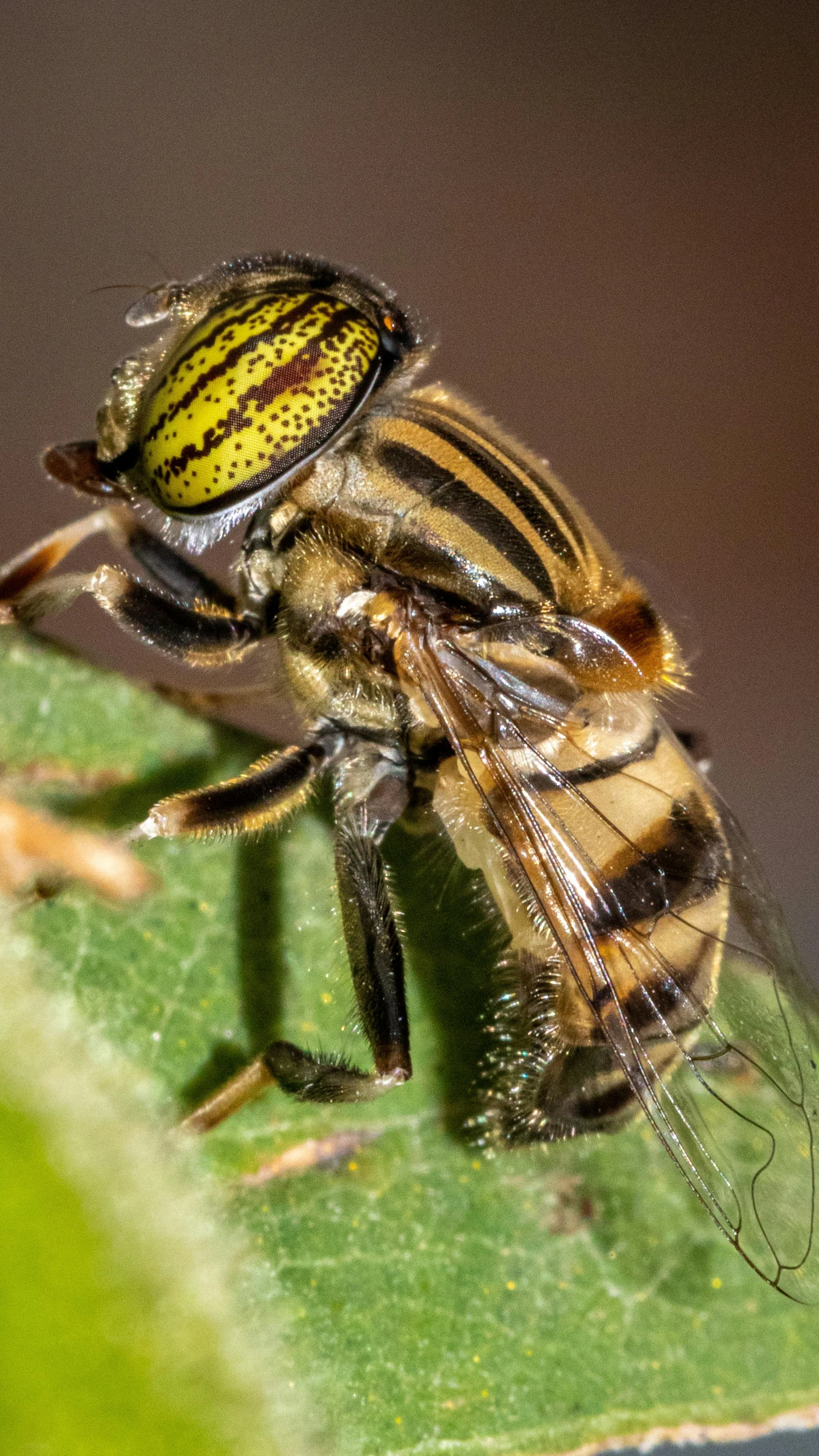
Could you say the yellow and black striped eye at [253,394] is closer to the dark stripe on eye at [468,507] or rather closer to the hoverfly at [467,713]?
the hoverfly at [467,713]

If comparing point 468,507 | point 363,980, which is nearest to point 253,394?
point 468,507

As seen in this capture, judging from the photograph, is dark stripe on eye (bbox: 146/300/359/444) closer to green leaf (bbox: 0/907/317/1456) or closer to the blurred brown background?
green leaf (bbox: 0/907/317/1456)

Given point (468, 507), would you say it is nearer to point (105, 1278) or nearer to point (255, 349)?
point (255, 349)

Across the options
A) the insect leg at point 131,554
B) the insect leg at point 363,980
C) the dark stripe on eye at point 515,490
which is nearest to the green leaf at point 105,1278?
the insect leg at point 363,980

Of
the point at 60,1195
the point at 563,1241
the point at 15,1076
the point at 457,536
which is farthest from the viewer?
the point at 457,536

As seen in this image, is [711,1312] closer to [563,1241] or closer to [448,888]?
[563,1241]

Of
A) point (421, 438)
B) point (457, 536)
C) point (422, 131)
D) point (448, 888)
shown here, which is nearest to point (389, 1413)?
point (448, 888)
